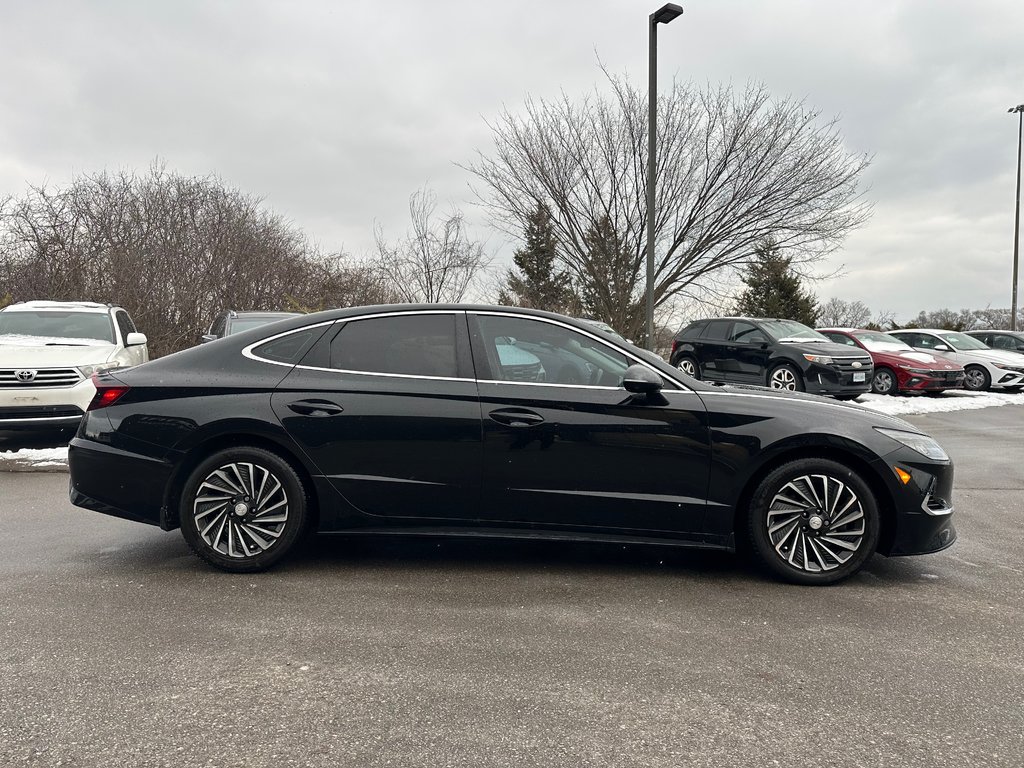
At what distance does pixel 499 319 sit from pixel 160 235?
701 inches

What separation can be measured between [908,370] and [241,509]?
612 inches

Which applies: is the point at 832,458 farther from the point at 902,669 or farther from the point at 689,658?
the point at 689,658

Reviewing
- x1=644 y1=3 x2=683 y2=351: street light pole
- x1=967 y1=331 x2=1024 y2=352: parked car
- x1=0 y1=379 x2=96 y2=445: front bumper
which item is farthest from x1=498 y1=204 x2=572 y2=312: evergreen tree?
x1=0 y1=379 x2=96 y2=445: front bumper

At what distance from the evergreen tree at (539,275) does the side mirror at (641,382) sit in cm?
1671

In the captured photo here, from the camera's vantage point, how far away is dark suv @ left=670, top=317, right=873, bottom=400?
13648 millimetres

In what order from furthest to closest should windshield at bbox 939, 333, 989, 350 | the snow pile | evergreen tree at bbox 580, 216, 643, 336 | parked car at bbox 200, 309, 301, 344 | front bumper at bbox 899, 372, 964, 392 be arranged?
evergreen tree at bbox 580, 216, 643, 336 < windshield at bbox 939, 333, 989, 350 < front bumper at bbox 899, 372, 964, 392 < the snow pile < parked car at bbox 200, 309, 301, 344

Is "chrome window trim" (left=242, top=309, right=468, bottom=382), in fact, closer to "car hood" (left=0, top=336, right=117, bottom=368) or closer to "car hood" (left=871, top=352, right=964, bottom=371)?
"car hood" (left=0, top=336, right=117, bottom=368)

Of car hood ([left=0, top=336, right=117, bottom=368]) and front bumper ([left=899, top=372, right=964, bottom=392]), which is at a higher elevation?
car hood ([left=0, top=336, right=117, bottom=368])

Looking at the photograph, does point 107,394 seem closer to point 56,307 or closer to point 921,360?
point 56,307

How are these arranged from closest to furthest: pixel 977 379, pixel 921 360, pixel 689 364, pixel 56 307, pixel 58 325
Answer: pixel 58 325 < pixel 56 307 < pixel 689 364 < pixel 921 360 < pixel 977 379

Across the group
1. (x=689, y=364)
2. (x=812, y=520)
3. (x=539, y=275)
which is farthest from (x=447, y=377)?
(x=539, y=275)

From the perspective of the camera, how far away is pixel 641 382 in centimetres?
410

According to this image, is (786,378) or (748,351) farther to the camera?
(748,351)

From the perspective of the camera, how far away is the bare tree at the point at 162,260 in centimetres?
1709
